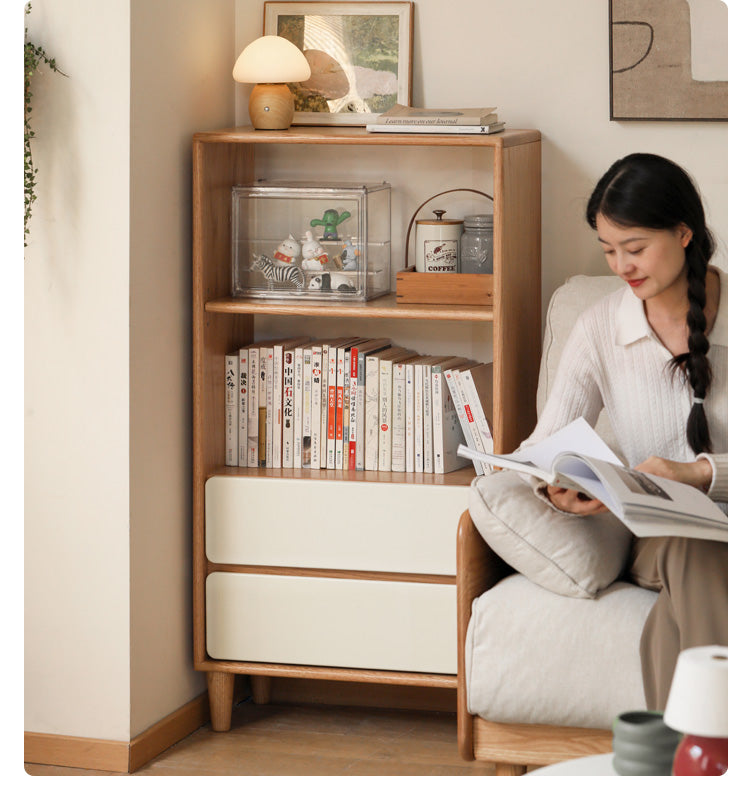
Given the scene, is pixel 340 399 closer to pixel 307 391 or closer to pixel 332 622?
pixel 307 391

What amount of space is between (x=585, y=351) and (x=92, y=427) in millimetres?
935

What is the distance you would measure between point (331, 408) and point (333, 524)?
25 cm

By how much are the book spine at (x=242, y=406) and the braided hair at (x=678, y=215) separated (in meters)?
0.87

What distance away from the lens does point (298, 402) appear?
245 centimetres

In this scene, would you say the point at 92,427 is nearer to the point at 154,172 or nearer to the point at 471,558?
the point at 154,172

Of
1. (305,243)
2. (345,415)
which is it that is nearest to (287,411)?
(345,415)

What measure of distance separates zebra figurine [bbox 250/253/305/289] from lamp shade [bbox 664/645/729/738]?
156 cm

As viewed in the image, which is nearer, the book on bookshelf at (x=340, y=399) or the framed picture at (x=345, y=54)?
the book on bookshelf at (x=340, y=399)

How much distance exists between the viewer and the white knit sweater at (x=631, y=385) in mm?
1958

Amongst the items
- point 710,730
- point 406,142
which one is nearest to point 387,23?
point 406,142

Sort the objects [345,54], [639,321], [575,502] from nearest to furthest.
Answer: [575,502] → [639,321] → [345,54]

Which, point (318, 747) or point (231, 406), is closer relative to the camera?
point (318, 747)

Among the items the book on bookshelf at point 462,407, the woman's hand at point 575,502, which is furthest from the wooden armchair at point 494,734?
the book on bookshelf at point 462,407

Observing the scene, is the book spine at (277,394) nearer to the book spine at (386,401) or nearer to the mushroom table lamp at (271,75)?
the book spine at (386,401)
